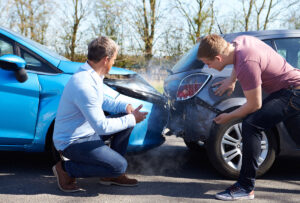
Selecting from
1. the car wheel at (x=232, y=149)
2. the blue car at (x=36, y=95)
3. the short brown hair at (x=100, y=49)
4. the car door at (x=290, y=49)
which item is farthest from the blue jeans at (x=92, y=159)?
the car door at (x=290, y=49)

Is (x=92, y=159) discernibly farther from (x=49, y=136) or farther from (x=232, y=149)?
(x=232, y=149)

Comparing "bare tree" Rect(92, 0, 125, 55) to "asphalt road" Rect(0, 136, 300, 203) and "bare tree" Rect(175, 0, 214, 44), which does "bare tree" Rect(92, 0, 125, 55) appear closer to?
"bare tree" Rect(175, 0, 214, 44)

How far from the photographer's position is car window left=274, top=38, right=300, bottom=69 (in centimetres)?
331

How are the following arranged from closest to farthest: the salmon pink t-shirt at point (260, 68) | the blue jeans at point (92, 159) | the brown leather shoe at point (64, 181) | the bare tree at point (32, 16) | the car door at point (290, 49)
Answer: the salmon pink t-shirt at point (260, 68) → the blue jeans at point (92, 159) → the brown leather shoe at point (64, 181) → the car door at point (290, 49) → the bare tree at point (32, 16)

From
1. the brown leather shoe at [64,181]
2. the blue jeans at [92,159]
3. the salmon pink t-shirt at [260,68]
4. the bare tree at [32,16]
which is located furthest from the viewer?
the bare tree at [32,16]

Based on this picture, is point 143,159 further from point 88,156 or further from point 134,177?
point 88,156

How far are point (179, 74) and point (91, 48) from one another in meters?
1.25

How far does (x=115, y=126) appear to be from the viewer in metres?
2.57

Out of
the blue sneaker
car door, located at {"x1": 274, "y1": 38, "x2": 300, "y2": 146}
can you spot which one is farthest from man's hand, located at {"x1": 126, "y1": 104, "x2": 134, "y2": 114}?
car door, located at {"x1": 274, "y1": 38, "x2": 300, "y2": 146}

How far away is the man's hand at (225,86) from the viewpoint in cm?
304

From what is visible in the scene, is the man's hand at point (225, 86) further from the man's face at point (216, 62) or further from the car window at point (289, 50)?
the car window at point (289, 50)

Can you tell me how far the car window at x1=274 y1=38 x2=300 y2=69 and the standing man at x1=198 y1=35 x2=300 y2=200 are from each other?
0.68 meters

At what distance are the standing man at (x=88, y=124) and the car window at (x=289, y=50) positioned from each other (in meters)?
1.62

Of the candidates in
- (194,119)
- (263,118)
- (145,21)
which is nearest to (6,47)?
(194,119)
